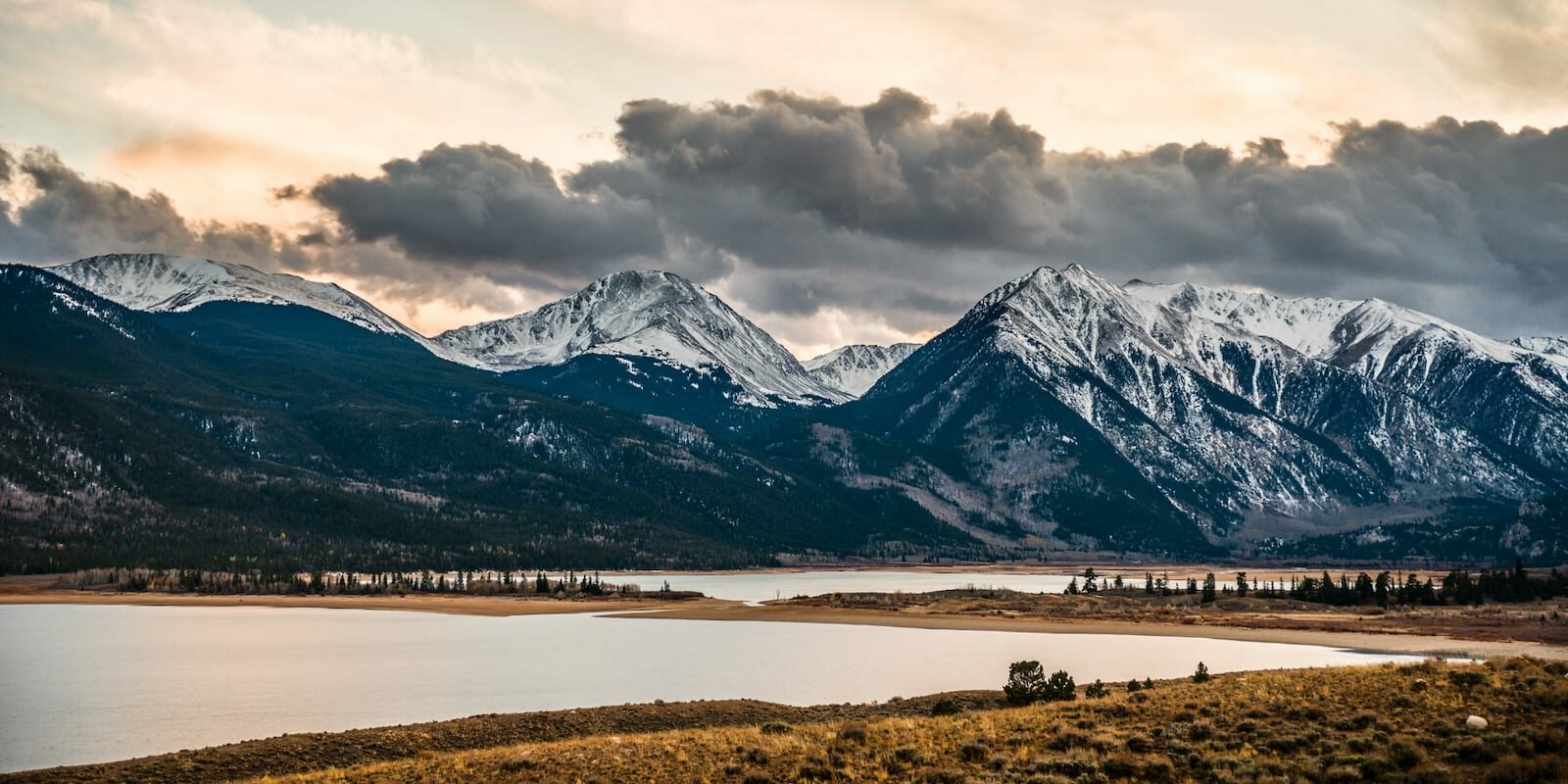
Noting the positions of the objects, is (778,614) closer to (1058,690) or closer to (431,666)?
(431,666)

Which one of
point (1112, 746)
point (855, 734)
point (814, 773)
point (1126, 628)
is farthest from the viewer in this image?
point (1126, 628)

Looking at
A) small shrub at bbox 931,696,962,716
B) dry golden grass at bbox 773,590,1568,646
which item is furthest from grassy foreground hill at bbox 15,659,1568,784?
dry golden grass at bbox 773,590,1568,646

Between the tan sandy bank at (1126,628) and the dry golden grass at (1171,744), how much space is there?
183 ft

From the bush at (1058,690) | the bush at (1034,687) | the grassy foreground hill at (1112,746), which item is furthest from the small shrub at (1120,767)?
the bush at (1058,690)

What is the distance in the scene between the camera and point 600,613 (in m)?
163

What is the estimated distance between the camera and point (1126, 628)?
138m

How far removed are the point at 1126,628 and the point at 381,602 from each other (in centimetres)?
11271

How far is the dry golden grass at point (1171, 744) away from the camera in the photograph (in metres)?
33.1

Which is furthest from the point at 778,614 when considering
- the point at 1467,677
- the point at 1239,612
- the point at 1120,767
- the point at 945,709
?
the point at 1120,767

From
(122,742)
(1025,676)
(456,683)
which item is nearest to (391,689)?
(456,683)

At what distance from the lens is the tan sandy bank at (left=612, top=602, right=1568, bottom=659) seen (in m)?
104

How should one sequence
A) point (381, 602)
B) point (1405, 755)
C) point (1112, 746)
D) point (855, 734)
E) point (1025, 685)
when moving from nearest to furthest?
point (1405, 755), point (1112, 746), point (855, 734), point (1025, 685), point (381, 602)

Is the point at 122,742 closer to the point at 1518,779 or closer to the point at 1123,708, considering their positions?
the point at 1123,708

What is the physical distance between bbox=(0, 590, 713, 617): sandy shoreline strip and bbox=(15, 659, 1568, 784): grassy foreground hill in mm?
117385
